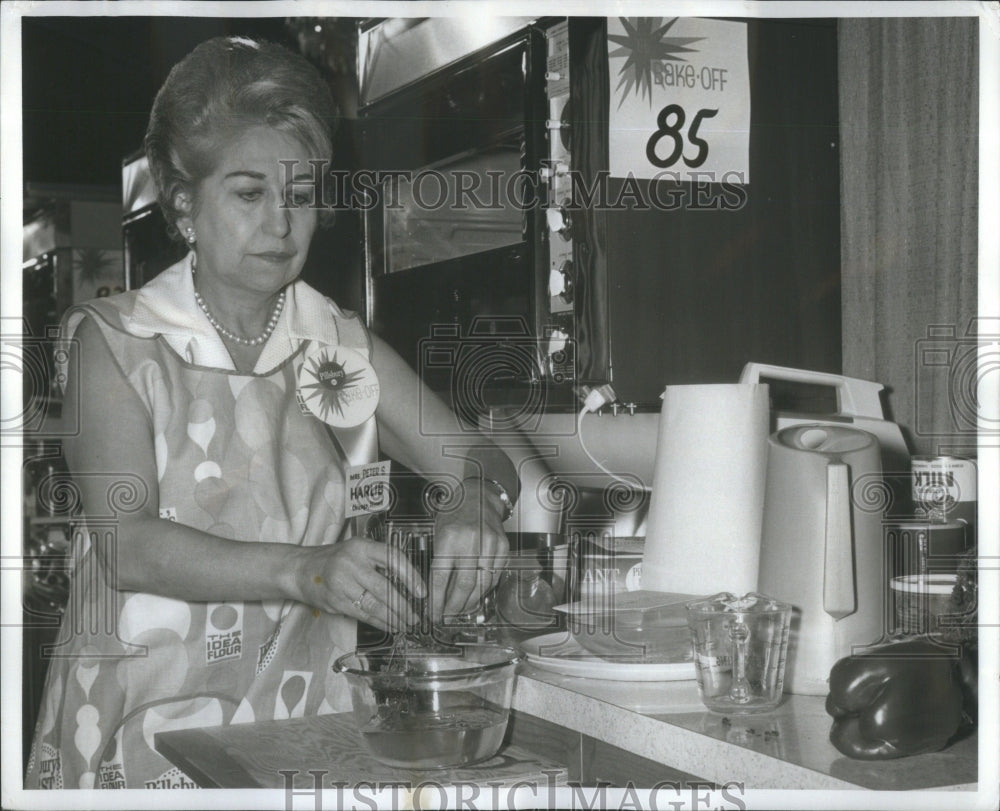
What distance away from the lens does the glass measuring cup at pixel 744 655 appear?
0.81 m

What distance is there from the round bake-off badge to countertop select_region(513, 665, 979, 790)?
0.43 m

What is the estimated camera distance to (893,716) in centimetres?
70

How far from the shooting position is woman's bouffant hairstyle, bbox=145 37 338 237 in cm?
112

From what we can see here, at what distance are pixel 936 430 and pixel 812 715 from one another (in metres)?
0.47

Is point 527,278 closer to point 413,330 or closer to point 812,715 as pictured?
point 413,330

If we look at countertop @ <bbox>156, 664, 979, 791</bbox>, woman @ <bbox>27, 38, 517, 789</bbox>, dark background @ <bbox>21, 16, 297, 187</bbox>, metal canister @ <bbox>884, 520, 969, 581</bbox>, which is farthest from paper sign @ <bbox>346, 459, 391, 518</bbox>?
metal canister @ <bbox>884, 520, 969, 581</bbox>

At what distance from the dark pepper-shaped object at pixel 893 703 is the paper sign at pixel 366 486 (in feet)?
2.07

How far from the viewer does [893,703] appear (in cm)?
70

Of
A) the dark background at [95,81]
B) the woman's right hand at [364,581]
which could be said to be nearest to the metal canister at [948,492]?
the woman's right hand at [364,581]

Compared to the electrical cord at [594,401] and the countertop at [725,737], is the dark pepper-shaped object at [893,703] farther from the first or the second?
the electrical cord at [594,401]

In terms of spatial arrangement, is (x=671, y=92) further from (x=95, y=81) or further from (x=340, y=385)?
(x=95, y=81)

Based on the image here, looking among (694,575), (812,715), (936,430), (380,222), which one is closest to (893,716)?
(812,715)

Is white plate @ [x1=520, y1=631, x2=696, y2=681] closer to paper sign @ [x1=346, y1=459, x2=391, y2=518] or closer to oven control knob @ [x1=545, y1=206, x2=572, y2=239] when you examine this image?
paper sign @ [x1=346, y1=459, x2=391, y2=518]

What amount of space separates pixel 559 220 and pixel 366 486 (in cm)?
41
